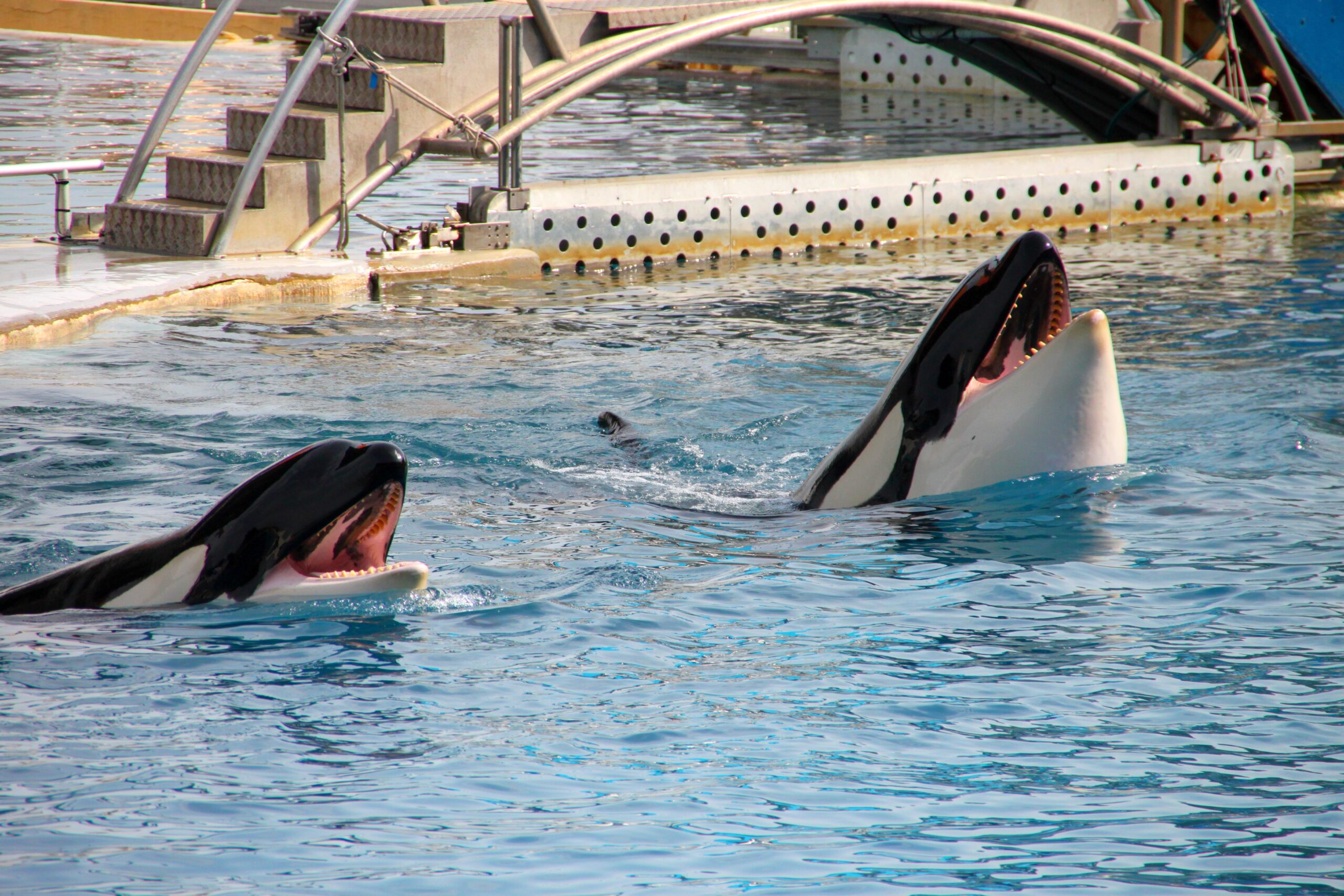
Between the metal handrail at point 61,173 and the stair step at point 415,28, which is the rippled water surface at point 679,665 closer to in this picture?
the metal handrail at point 61,173

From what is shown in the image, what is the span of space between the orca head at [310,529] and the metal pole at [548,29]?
291 inches

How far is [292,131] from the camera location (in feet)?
35.0

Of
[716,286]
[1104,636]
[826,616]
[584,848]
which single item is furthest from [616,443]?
[716,286]

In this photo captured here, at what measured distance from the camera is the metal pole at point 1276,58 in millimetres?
14070

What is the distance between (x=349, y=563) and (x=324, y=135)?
268 inches

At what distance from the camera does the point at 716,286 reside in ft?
35.5

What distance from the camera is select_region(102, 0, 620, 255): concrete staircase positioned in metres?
10.2

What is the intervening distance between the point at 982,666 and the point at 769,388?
398 centimetres

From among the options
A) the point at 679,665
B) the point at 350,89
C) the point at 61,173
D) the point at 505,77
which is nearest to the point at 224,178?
the point at 61,173

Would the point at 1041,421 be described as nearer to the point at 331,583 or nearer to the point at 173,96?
the point at 331,583

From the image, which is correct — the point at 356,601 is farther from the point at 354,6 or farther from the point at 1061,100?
the point at 1061,100

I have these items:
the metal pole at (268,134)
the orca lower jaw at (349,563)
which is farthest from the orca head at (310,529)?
the metal pole at (268,134)

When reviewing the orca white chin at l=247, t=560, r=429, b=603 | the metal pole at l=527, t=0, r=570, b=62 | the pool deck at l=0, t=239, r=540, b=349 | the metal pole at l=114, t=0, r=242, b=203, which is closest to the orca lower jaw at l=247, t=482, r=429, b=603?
the orca white chin at l=247, t=560, r=429, b=603

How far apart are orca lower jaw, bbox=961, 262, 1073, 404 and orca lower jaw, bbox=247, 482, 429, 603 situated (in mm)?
1897
